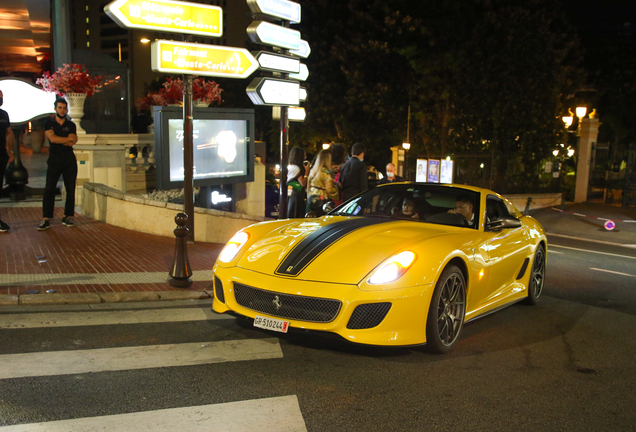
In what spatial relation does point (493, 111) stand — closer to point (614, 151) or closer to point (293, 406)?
point (614, 151)

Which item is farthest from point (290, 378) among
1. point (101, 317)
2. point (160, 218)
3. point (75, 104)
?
point (75, 104)

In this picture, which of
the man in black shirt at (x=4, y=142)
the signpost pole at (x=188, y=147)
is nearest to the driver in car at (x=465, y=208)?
the signpost pole at (x=188, y=147)

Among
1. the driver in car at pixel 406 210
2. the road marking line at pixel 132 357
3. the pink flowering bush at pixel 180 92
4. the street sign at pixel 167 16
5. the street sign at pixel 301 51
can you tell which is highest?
the street sign at pixel 167 16

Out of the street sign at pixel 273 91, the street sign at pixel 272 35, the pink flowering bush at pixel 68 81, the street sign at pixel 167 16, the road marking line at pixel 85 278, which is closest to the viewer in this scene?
the road marking line at pixel 85 278

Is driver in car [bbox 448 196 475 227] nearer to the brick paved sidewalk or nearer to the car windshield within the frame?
the car windshield

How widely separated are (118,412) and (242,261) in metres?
1.82

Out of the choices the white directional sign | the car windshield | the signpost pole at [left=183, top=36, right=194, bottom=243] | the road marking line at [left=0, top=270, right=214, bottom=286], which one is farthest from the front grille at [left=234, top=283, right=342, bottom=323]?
the white directional sign

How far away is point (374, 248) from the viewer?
5.23 metres

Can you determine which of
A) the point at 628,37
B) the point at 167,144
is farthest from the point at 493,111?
the point at 628,37

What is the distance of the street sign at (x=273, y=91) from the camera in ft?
30.7

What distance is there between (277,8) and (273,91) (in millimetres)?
1219

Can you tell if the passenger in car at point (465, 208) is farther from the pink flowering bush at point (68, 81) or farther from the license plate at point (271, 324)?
the pink flowering bush at point (68, 81)

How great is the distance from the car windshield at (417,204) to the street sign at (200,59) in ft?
12.1

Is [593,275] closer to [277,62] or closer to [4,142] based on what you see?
[277,62]
